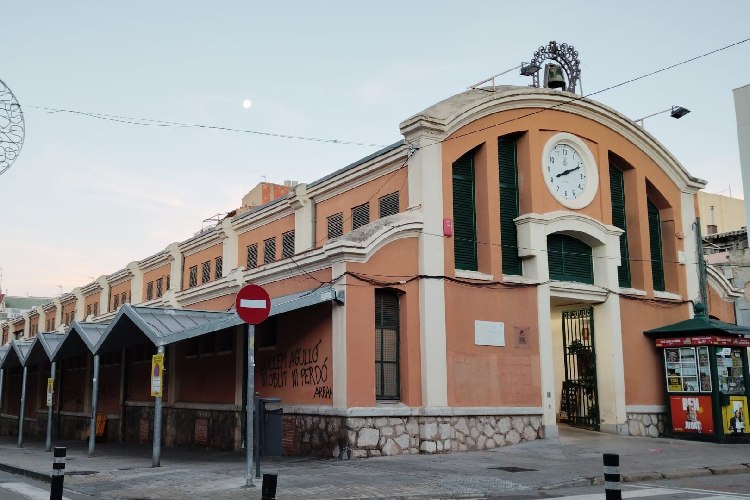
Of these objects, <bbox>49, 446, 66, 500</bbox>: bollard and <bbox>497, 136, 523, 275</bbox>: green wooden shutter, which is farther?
<bbox>497, 136, 523, 275</bbox>: green wooden shutter

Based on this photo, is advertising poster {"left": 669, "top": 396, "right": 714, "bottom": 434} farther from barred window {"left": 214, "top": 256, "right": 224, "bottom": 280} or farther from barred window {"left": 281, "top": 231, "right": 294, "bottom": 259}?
barred window {"left": 214, "top": 256, "right": 224, "bottom": 280}

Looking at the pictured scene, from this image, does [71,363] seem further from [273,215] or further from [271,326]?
[271,326]

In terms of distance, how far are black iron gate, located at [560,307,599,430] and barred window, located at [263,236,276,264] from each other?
395 inches

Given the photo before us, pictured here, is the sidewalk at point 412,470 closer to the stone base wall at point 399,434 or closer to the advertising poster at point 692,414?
the stone base wall at point 399,434

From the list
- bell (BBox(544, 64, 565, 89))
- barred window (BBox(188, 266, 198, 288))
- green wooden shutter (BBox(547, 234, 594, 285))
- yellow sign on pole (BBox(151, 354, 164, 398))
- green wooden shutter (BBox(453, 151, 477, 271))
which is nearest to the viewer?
yellow sign on pole (BBox(151, 354, 164, 398))

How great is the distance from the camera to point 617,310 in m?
21.5

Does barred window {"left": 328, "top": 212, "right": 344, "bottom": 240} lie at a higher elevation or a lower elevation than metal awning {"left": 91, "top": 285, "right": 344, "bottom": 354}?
higher

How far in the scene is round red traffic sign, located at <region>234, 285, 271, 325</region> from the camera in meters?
12.3

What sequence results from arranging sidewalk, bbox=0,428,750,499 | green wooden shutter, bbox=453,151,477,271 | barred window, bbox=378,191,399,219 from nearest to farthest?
1. sidewalk, bbox=0,428,750,499
2. green wooden shutter, bbox=453,151,477,271
3. barred window, bbox=378,191,399,219

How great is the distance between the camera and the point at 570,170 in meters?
21.5

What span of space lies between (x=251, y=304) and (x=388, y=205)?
8581mm

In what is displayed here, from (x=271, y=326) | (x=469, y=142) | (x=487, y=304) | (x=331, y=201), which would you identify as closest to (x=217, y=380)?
(x=271, y=326)

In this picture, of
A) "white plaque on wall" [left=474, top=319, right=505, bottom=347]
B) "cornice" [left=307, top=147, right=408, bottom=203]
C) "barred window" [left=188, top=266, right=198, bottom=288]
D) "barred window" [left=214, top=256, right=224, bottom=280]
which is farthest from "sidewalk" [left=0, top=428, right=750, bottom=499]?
"barred window" [left=188, top=266, right=198, bottom=288]

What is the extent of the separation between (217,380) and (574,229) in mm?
11004
